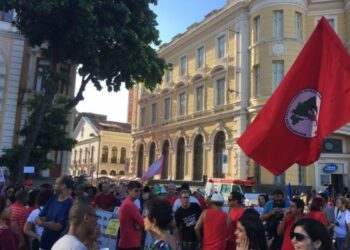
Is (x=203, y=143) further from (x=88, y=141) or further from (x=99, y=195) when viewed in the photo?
(x=88, y=141)

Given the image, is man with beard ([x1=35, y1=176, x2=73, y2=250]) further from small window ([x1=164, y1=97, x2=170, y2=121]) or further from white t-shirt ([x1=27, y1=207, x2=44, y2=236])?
small window ([x1=164, y1=97, x2=170, y2=121])

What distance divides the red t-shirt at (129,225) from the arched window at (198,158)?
2703 centimetres

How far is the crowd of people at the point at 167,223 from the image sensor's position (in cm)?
333

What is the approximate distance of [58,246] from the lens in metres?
3.14

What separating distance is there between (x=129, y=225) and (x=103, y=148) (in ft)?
185

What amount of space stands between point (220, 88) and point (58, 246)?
29376 millimetres

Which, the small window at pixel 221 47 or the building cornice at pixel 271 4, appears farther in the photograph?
the small window at pixel 221 47

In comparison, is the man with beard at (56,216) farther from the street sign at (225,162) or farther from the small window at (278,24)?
the small window at (278,24)

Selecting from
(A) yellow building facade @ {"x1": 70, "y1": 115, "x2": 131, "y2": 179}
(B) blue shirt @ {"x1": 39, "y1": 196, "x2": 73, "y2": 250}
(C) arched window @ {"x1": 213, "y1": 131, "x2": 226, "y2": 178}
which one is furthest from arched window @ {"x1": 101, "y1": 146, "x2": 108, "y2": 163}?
(B) blue shirt @ {"x1": 39, "y1": 196, "x2": 73, "y2": 250}

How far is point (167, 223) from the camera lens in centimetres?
363

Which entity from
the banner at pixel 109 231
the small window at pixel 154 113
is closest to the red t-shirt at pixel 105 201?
the banner at pixel 109 231

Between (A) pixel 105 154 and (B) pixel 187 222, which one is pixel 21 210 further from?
(A) pixel 105 154

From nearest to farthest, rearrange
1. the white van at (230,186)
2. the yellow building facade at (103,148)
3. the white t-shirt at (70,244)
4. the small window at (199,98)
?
the white t-shirt at (70,244) < the white van at (230,186) < the small window at (199,98) < the yellow building facade at (103,148)

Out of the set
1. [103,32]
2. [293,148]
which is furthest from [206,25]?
[293,148]
